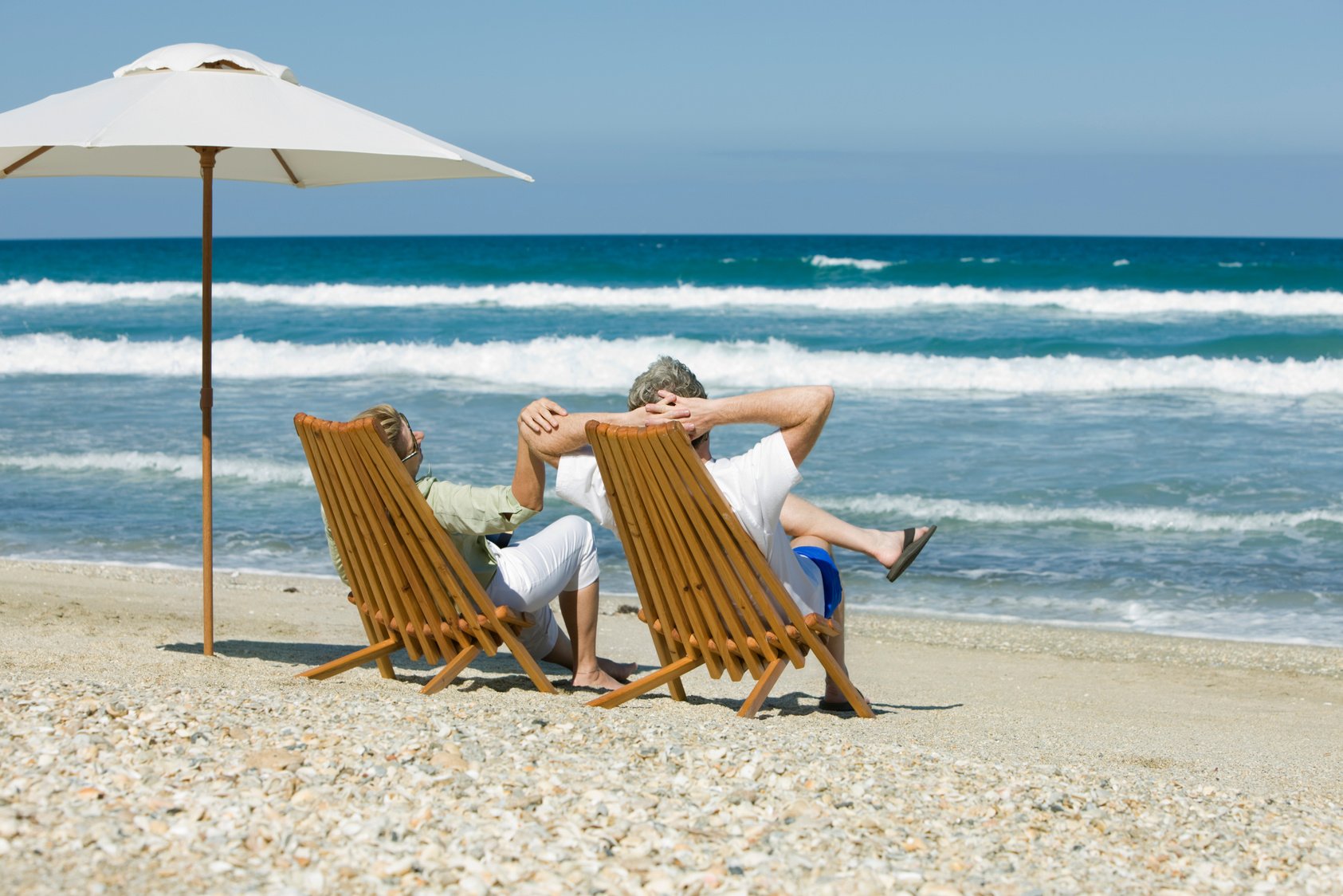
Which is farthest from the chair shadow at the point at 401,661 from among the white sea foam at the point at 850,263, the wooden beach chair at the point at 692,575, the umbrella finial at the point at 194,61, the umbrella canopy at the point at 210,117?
the white sea foam at the point at 850,263

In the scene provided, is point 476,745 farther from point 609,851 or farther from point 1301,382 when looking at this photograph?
point 1301,382

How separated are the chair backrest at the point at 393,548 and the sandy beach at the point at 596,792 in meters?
0.24

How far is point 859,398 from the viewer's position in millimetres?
15445

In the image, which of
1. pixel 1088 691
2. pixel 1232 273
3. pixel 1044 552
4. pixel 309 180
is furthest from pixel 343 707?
pixel 1232 273

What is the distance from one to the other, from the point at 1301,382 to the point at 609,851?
1638 centimetres

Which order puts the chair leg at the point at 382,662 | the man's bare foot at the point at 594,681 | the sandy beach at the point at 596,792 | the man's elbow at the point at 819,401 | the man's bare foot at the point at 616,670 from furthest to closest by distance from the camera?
the man's bare foot at the point at 616,670, the man's bare foot at the point at 594,681, the chair leg at the point at 382,662, the man's elbow at the point at 819,401, the sandy beach at the point at 596,792

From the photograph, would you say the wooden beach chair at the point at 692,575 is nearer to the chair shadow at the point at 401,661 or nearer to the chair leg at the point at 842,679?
the chair leg at the point at 842,679

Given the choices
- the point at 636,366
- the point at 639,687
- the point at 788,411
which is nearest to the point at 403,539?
the point at 639,687

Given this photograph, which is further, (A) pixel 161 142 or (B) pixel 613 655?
(B) pixel 613 655

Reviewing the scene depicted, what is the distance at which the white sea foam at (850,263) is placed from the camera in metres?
35.7

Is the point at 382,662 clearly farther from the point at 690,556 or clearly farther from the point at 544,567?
the point at 690,556

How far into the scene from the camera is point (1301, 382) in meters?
16.6

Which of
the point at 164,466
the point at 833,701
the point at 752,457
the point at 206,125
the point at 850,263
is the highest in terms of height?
the point at 206,125

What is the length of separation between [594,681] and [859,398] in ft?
37.0
